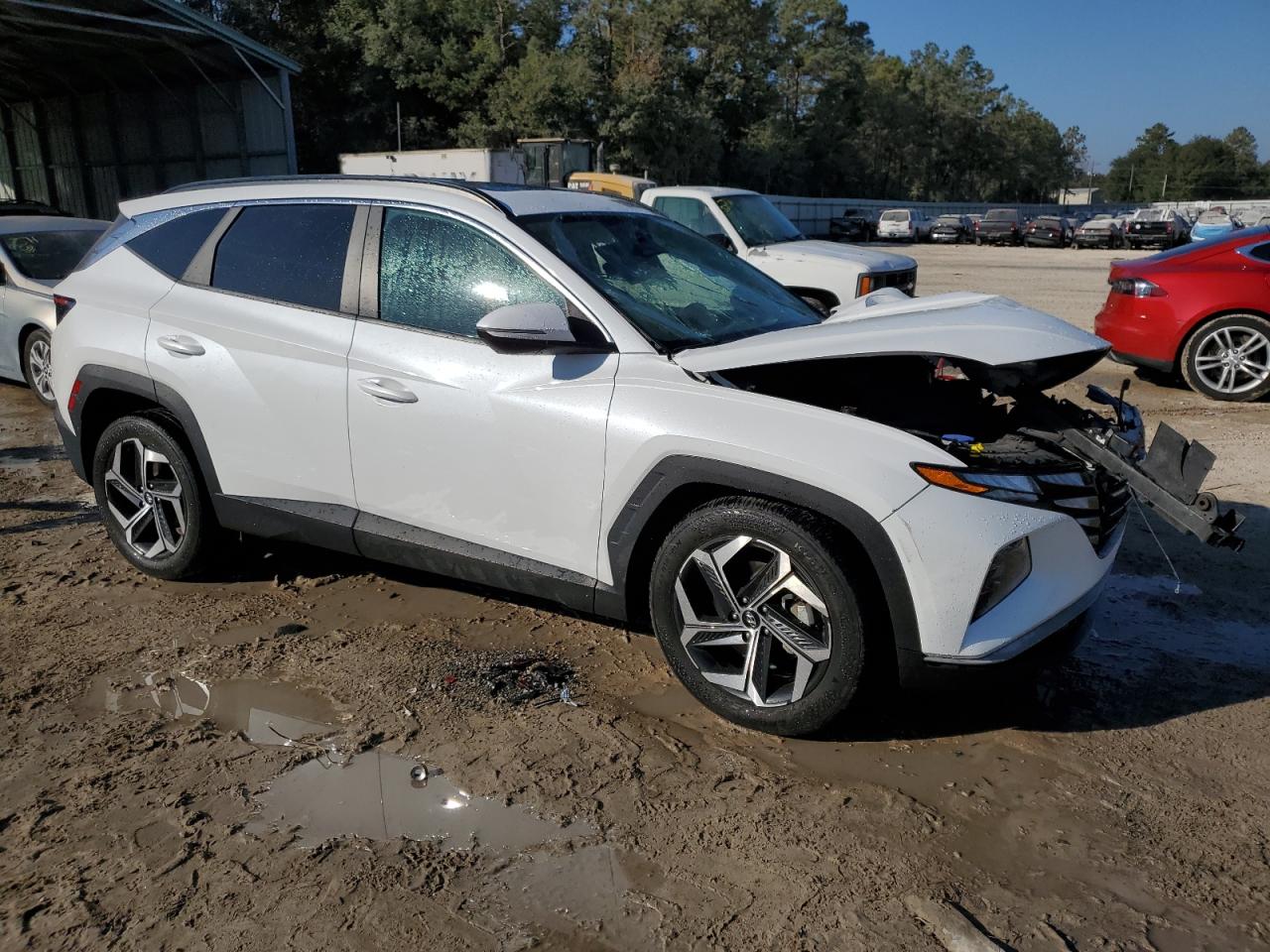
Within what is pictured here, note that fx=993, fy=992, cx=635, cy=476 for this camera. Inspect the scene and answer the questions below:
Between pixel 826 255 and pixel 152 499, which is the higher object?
pixel 826 255

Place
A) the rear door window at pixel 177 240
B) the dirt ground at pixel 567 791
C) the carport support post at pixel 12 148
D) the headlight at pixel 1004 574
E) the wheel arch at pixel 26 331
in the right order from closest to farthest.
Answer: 1. the dirt ground at pixel 567 791
2. the headlight at pixel 1004 574
3. the rear door window at pixel 177 240
4. the wheel arch at pixel 26 331
5. the carport support post at pixel 12 148

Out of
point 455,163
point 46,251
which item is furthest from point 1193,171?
point 46,251

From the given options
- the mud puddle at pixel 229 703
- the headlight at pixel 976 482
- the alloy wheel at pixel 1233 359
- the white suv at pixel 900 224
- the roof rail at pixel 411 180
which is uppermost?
the roof rail at pixel 411 180

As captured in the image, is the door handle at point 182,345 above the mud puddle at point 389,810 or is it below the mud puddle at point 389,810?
above

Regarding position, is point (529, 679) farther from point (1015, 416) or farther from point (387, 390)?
point (1015, 416)

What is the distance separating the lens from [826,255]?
34.4ft

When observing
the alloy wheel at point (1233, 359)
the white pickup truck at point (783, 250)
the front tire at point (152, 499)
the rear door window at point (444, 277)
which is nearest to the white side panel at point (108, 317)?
the front tire at point (152, 499)

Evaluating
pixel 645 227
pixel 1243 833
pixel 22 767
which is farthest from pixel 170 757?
pixel 1243 833

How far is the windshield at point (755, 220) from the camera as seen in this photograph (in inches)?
437

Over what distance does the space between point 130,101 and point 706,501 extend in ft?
98.1

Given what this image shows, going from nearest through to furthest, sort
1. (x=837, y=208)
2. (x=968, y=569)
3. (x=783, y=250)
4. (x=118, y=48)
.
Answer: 1. (x=968, y=569)
2. (x=783, y=250)
3. (x=118, y=48)
4. (x=837, y=208)

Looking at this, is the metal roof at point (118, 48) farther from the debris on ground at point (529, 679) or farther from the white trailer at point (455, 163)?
the debris on ground at point (529, 679)

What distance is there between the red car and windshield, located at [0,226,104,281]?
955cm

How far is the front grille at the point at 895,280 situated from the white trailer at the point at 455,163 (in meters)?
13.2
